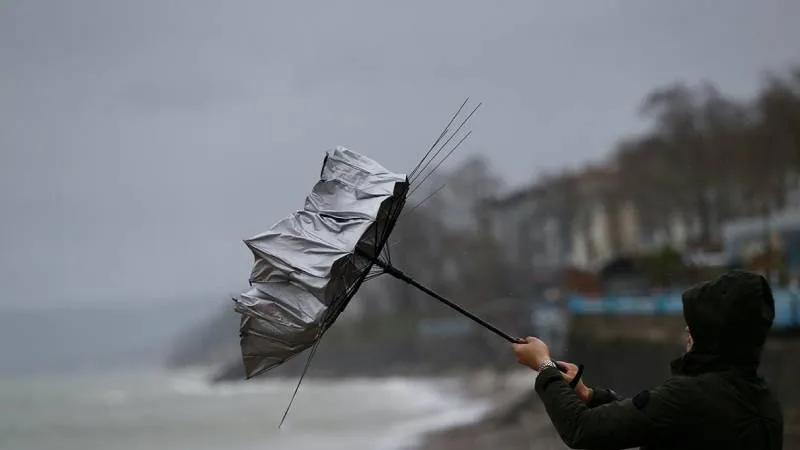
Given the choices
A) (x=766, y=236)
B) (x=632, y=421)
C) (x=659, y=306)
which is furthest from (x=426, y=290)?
(x=766, y=236)

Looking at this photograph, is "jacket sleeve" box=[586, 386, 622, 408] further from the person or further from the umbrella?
the umbrella

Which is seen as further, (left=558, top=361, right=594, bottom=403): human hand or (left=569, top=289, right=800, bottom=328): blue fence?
(left=569, top=289, right=800, bottom=328): blue fence

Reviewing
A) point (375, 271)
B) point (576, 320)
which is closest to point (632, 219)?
point (576, 320)

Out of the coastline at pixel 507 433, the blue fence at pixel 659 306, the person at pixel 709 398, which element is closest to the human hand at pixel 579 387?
the person at pixel 709 398

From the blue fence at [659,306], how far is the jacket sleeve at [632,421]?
12.4 meters

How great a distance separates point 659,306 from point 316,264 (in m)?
→ 22.3

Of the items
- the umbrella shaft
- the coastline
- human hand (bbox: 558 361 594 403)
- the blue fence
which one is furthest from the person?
the coastline

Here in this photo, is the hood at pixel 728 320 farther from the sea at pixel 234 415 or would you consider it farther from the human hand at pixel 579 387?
the sea at pixel 234 415

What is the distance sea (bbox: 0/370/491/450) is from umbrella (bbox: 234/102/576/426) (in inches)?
830

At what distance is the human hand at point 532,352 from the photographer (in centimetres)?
226

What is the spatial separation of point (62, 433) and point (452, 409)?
1284cm

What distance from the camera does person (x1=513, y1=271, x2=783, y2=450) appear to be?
200 centimetres

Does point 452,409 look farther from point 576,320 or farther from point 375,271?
point 375,271

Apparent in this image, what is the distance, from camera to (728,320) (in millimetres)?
2016
